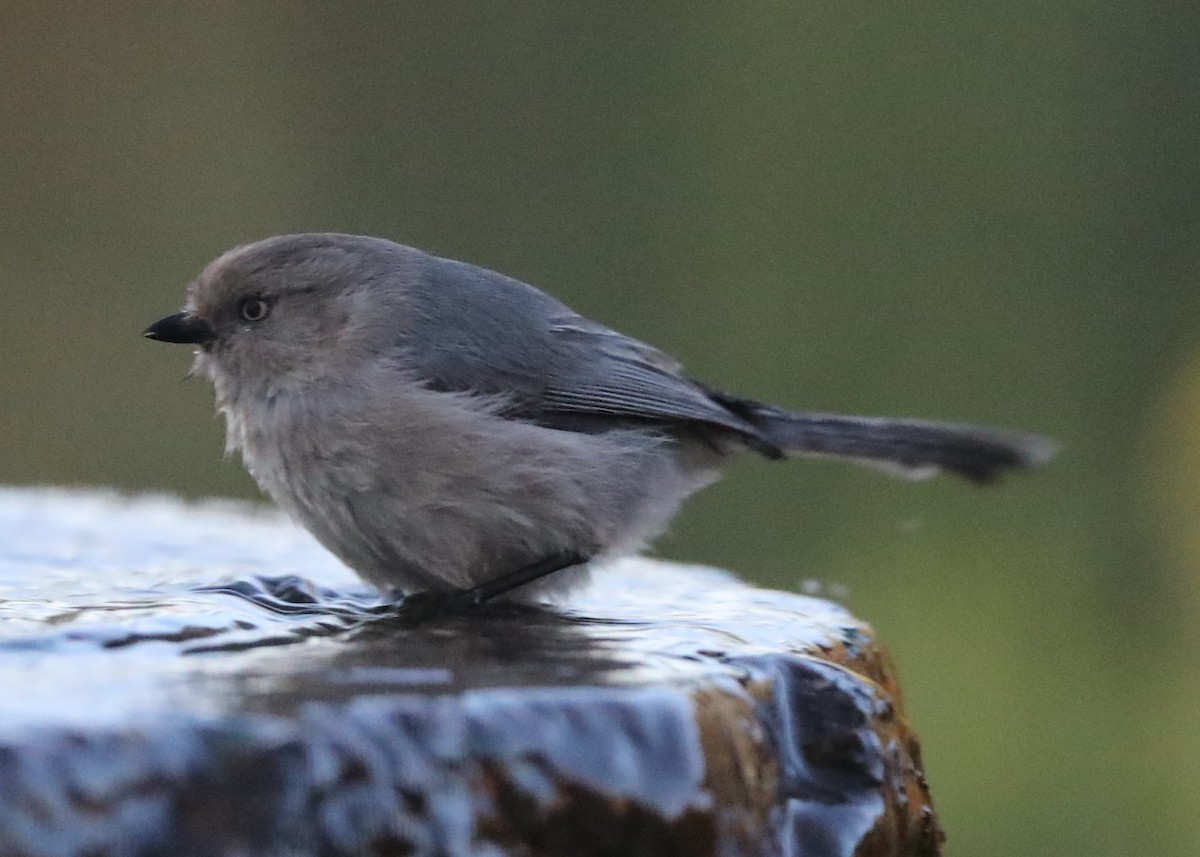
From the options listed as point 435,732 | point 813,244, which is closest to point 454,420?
point 435,732

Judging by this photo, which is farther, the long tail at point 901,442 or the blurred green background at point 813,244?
the blurred green background at point 813,244

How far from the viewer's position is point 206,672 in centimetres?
266

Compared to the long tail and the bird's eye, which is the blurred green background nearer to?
the long tail

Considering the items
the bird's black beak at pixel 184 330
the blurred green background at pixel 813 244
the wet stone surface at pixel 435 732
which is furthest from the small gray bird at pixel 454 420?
the blurred green background at pixel 813 244

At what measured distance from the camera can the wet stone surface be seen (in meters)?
2.24

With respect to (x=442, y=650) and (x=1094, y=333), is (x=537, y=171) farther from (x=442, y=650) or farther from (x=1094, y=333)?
(x=442, y=650)

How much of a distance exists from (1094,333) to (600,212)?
355 cm

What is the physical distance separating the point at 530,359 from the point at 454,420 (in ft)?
1.38

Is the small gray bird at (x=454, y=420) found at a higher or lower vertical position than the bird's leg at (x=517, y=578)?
higher

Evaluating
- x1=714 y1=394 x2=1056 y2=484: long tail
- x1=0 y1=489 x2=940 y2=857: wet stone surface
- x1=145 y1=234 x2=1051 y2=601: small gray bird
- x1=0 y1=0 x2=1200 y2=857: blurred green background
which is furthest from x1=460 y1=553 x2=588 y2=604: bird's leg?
x1=0 y1=0 x2=1200 y2=857: blurred green background

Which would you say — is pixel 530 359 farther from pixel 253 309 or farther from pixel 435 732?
pixel 435 732

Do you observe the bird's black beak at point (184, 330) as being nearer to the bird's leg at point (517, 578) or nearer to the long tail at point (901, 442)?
the bird's leg at point (517, 578)

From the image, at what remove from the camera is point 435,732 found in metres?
2.43

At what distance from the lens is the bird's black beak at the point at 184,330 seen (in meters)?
4.34
